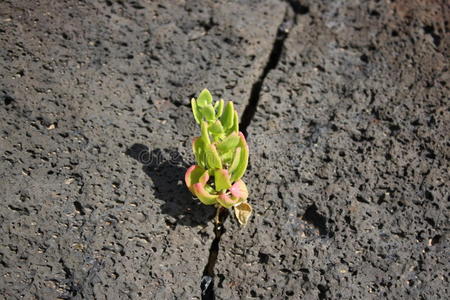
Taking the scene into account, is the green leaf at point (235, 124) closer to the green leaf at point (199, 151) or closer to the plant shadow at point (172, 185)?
the green leaf at point (199, 151)

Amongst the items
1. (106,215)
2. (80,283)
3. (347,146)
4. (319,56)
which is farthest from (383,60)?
(80,283)

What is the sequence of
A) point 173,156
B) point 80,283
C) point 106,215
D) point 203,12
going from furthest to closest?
point 203,12 → point 173,156 → point 106,215 → point 80,283

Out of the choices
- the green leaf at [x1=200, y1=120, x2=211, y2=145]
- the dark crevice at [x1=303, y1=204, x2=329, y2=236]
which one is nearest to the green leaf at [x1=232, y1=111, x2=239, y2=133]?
the green leaf at [x1=200, y1=120, x2=211, y2=145]

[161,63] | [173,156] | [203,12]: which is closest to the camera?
[173,156]

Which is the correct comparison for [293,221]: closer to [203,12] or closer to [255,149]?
[255,149]

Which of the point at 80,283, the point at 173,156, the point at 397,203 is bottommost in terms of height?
the point at 80,283

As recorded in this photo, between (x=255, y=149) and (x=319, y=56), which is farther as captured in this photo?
(x=319, y=56)

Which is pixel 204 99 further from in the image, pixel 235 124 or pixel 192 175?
pixel 192 175

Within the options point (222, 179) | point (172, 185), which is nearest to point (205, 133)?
point (222, 179)
